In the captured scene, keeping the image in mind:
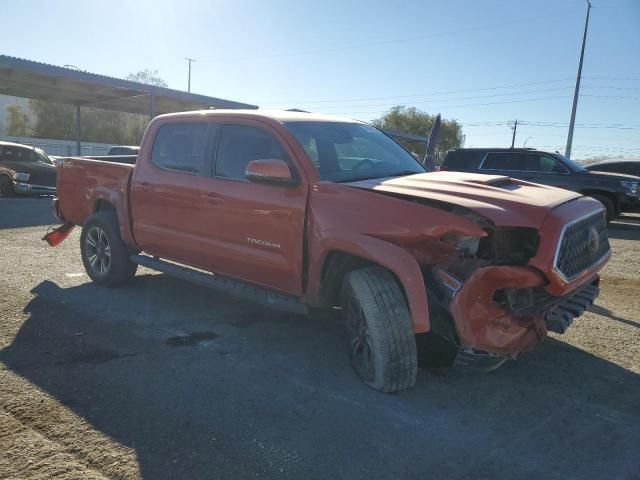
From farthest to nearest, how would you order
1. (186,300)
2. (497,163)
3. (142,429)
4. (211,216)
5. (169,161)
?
(497,163) → (186,300) → (169,161) → (211,216) → (142,429)

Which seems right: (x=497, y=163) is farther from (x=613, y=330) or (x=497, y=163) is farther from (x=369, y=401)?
(x=369, y=401)

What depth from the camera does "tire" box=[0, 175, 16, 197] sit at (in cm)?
1562

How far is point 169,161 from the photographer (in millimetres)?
5410

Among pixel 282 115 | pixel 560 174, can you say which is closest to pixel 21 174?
pixel 282 115

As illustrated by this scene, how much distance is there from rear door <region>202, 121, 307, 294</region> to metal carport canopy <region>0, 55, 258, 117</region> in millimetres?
15516

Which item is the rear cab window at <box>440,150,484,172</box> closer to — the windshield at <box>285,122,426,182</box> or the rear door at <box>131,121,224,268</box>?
the windshield at <box>285,122,426,182</box>

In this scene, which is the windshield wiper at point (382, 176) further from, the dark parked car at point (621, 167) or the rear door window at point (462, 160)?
the dark parked car at point (621, 167)

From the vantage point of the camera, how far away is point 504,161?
1323cm

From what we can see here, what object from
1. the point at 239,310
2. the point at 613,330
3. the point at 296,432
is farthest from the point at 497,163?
the point at 296,432

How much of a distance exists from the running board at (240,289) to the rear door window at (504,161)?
387 inches

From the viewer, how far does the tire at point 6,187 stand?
1562cm

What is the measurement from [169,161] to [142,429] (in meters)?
3.02

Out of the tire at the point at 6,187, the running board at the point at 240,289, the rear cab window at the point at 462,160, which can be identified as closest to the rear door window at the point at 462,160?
the rear cab window at the point at 462,160

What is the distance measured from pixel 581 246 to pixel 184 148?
3.67 metres
